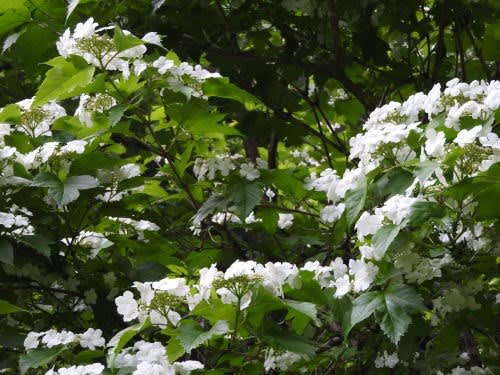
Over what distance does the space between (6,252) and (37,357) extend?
0.36 meters

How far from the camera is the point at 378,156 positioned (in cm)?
202

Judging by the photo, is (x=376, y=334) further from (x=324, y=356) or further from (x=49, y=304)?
(x=49, y=304)

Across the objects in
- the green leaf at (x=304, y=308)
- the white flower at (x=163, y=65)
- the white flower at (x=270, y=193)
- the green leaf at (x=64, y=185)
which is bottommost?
the white flower at (x=270, y=193)

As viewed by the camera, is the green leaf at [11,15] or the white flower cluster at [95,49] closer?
the white flower cluster at [95,49]

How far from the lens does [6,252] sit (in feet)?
7.54

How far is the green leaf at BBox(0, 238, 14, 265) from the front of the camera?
2275mm

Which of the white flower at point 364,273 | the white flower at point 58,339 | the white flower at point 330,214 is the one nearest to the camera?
the white flower at point 364,273

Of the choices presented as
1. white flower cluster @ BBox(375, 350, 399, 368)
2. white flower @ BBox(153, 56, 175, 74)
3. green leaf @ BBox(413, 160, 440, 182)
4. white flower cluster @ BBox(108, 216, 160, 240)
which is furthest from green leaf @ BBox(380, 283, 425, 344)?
white flower cluster @ BBox(108, 216, 160, 240)

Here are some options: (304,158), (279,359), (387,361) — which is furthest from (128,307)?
(304,158)

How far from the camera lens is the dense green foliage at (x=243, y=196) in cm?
187

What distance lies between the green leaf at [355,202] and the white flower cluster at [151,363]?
49cm

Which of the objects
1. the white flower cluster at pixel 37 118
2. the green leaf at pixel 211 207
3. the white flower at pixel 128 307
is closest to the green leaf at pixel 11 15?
the white flower cluster at pixel 37 118

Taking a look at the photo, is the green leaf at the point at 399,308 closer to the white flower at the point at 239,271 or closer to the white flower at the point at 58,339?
the white flower at the point at 239,271

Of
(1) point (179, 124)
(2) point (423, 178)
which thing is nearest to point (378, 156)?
(2) point (423, 178)
